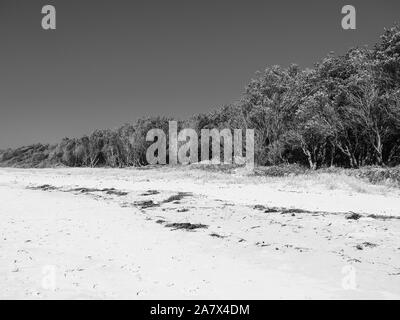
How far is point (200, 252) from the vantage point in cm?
1249

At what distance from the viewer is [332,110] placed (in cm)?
4609

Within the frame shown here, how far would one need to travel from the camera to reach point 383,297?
8.38m

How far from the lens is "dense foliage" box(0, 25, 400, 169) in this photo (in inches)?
1660

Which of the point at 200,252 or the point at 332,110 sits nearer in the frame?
the point at 200,252

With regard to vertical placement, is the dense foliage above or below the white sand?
above

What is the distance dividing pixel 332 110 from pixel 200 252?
3743cm

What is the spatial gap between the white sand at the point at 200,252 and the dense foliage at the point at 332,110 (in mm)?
23280

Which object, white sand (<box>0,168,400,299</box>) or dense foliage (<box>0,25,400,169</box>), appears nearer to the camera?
white sand (<box>0,168,400,299</box>)

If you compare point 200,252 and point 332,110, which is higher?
point 332,110

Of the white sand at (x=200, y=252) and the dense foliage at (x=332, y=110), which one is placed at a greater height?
the dense foliage at (x=332, y=110)

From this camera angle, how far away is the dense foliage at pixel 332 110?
42.2m

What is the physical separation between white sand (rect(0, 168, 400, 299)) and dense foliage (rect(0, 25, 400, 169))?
2328cm
